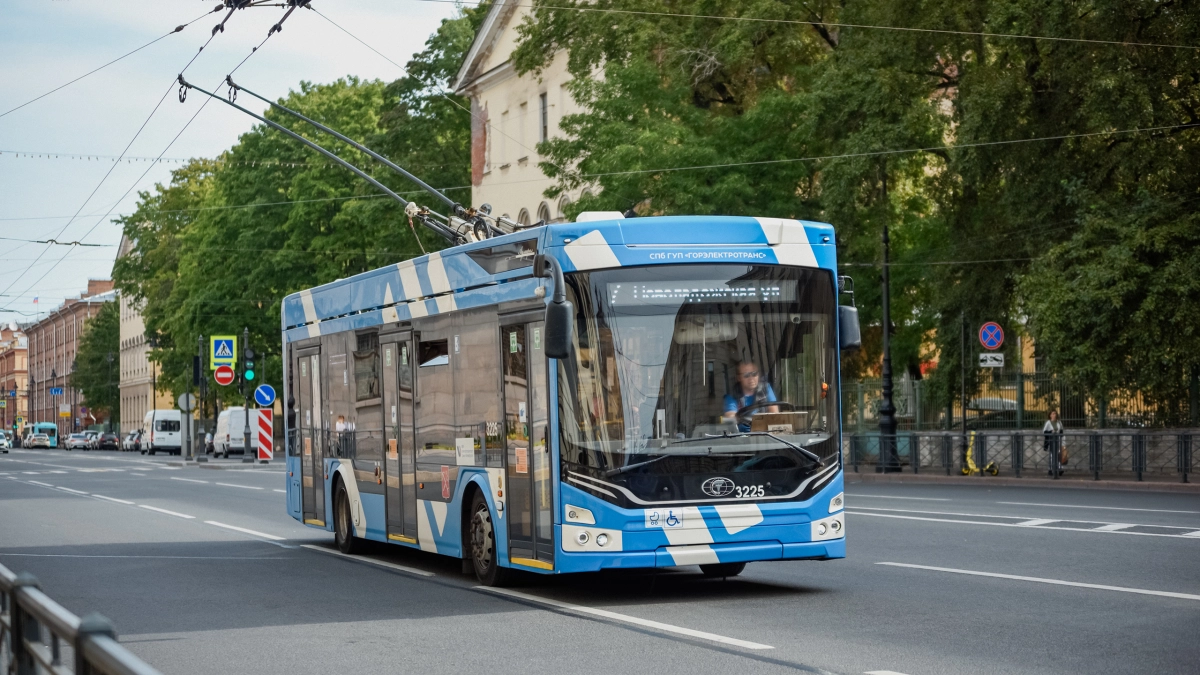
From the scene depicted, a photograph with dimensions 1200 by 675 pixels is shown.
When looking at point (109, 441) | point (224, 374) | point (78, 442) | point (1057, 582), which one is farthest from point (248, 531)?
point (78, 442)

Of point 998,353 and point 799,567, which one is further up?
point 998,353

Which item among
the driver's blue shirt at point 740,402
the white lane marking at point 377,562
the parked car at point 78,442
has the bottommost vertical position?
the parked car at point 78,442

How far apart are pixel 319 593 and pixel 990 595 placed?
5289 millimetres

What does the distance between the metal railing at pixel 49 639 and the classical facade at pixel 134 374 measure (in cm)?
12733

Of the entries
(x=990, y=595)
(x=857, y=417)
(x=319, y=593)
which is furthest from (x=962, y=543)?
(x=857, y=417)

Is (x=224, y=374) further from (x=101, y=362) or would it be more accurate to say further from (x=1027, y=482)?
(x=101, y=362)

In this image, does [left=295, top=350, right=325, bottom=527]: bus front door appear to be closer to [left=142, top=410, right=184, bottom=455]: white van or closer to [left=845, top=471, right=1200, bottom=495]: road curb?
[left=845, top=471, right=1200, bottom=495]: road curb

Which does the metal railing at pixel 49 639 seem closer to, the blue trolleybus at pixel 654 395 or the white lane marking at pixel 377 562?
the blue trolleybus at pixel 654 395

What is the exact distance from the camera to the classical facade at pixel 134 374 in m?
131

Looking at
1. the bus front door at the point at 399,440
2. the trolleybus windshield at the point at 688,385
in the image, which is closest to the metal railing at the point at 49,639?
the trolleybus windshield at the point at 688,385

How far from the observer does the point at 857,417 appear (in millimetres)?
43938

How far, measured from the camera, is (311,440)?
61.7ft

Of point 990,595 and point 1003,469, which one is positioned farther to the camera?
point 1003,469

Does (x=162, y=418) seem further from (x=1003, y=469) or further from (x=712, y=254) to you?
(x=712, y=254)
